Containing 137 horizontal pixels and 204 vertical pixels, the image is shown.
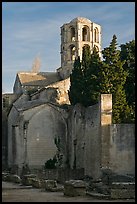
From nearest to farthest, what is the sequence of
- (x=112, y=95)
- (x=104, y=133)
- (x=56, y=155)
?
(x=104, y=133) < (x=112, y=95) < (x=56, y=155)

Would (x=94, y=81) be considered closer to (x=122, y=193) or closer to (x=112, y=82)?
(x=112, y=82)

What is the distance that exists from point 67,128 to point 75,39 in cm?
1850

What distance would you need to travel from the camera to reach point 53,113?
3503cm

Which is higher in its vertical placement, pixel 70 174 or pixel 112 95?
pixel 112 95

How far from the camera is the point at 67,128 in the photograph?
1346 inches

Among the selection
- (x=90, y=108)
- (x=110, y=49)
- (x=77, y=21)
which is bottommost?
(x=90, y=108)

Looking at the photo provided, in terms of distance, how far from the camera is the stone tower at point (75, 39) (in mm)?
50375

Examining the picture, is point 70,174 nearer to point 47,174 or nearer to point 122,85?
point 47,174

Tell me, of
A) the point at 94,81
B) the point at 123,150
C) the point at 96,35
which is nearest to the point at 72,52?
the point at 96,35

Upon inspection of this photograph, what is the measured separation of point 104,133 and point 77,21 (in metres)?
27.7

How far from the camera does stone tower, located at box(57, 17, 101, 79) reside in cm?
5038

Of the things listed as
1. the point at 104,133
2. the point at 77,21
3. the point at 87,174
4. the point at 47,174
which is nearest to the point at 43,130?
the point at 47,174

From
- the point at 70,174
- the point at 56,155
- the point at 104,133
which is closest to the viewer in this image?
the point at 104,133

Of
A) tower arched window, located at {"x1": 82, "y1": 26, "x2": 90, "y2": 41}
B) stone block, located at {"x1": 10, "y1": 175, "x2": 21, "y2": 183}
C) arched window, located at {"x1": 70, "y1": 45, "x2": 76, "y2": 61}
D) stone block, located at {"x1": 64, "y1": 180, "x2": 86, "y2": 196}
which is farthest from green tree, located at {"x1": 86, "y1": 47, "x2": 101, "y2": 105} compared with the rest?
tower arched window, located at {"x1": 82, "y1": 26, "x2": 90, "y2": 41}
